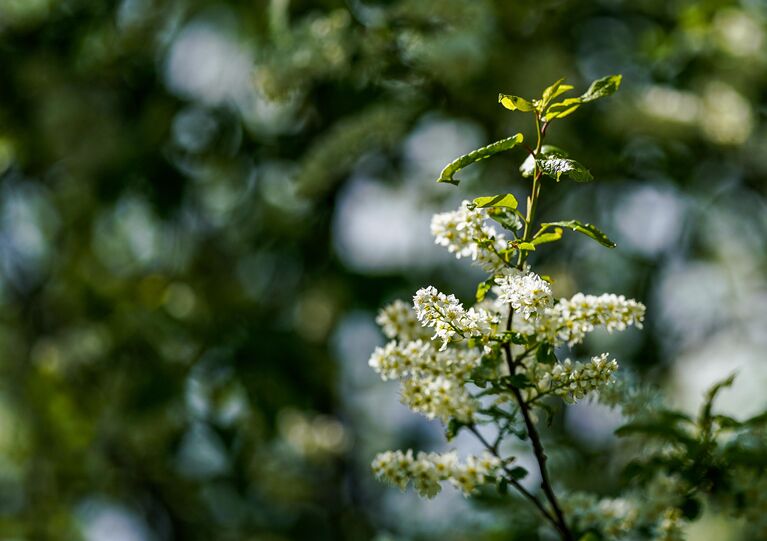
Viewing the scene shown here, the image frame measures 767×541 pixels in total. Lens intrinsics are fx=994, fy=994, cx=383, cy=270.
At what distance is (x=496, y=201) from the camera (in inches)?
63.9

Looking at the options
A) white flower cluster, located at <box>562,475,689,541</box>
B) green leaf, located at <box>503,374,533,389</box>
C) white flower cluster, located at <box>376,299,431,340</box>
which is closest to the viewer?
green leaf, located at <box>503,374,533,389</box>

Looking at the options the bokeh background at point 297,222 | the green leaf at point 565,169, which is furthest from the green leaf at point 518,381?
the bokeh background at point 297,222

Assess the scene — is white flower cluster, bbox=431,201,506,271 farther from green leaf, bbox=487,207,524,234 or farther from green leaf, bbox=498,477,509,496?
green leaf, bbox=498,477,509,496

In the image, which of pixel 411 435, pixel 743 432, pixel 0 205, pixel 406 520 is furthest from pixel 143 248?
pixel 743 432

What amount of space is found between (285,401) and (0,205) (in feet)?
10.3

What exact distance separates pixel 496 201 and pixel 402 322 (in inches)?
14.0

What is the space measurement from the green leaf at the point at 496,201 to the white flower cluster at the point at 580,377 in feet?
0.91

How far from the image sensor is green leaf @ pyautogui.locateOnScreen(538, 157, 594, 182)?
155 centimetres

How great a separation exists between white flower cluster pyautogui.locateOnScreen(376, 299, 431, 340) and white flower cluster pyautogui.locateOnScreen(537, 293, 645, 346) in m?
0.30

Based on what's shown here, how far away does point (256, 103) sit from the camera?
545 cm

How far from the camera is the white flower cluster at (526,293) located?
4.94ft

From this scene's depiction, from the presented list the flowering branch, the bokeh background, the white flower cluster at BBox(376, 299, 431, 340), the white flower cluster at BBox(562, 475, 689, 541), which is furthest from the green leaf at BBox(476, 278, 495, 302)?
the bokeh background

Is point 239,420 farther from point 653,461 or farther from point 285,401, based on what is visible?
point 653,461

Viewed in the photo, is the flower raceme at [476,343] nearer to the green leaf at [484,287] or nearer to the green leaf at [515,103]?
the green leaf at [484,287]
